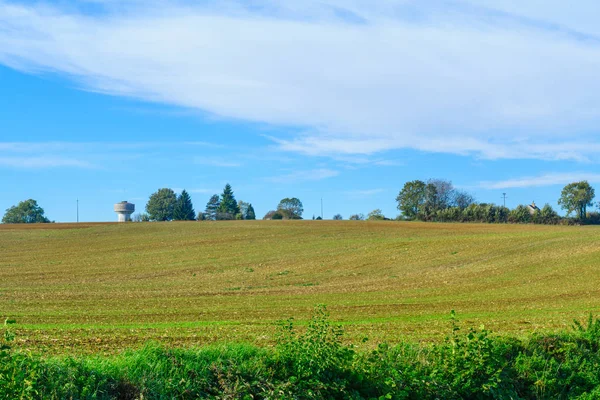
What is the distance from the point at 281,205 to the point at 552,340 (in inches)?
5161

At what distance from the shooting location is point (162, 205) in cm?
→ 13288

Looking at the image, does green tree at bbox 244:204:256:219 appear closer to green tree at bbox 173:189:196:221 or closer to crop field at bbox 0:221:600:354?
green tree at bbox 173:189:196:221

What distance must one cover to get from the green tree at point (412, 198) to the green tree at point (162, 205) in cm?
4894

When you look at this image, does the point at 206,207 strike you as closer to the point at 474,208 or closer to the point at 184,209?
the point at 184,209

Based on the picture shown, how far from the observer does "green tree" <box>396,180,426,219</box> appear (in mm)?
110562

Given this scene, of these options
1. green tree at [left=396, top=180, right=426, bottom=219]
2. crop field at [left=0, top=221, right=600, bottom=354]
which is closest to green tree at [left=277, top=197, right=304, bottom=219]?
green tree at [left=396, top=180, right=426, bottom=219]

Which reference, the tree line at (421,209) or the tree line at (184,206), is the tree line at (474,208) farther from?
→ the tree line at (184,206)

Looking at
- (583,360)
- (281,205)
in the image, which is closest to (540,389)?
(583,360)

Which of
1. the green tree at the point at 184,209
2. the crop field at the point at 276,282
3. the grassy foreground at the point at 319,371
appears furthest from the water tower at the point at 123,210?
the grassy foreground at the point at 319,371

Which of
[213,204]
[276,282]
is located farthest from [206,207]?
[276,282]

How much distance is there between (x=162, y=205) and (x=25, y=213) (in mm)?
27340

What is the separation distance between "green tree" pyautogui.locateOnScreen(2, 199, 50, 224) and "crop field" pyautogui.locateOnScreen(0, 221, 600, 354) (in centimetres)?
5921

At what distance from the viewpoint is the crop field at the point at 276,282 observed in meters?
18.3

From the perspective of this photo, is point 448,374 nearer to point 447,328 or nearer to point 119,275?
point 447,328
